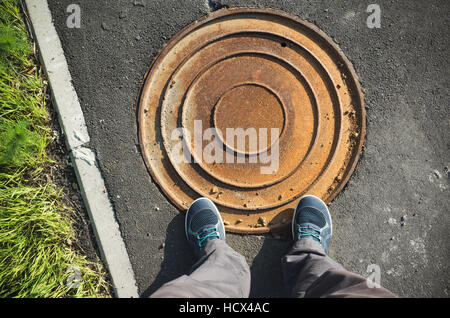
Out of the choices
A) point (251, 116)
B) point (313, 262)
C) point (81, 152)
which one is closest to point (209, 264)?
point (313, 262)

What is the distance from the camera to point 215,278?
1815mm

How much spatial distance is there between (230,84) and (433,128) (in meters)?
1.51

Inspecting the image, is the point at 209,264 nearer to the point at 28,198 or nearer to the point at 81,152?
the point at 81,152

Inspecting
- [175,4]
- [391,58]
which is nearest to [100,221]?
[175,4]

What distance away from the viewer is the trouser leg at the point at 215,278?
1.63 meters

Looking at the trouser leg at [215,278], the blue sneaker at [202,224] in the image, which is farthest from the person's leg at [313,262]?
the blue sneaker at [202,224]

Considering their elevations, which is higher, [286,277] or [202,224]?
[202,224]

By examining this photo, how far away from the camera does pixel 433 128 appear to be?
2080 millimetres

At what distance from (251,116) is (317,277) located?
115cm

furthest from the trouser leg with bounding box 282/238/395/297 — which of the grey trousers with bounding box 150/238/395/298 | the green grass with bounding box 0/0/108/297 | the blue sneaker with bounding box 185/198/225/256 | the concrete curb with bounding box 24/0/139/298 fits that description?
the green grass with bounding box 0/0/108/297

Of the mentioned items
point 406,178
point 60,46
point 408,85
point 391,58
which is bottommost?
point 406,178
